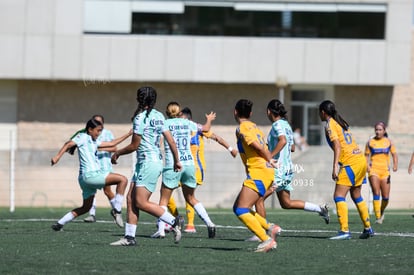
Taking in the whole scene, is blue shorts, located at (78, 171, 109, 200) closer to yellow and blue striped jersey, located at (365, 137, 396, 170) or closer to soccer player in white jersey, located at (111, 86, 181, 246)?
soccer player in white jersey, located at (111, 86, 181, 246)

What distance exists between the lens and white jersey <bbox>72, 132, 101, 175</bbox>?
53.2ft

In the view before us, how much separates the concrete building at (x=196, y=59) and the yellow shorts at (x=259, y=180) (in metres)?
24.1

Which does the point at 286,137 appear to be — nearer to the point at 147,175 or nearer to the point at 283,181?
the point at 283,181

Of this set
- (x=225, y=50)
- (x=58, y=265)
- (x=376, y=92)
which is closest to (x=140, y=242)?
(x=58, y=265)

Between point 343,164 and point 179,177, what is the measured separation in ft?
7.83

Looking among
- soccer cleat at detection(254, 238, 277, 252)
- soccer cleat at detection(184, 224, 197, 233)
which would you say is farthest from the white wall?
soccer cleat at detection(254, 238, 277, 252)

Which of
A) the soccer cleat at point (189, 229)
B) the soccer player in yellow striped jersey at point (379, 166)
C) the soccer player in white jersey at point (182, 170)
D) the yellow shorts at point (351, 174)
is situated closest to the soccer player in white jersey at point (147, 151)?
the soccer player in white jersey at point (182, 170)

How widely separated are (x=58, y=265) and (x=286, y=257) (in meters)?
2.64

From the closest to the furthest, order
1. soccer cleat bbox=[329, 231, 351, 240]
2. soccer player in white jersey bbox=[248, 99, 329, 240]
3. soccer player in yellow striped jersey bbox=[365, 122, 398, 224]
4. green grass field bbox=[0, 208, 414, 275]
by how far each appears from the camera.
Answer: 1. green grass field bbox=[0, 208, 414, 275]
2. soccer player in white jersey bbox=[248, 99, 329, 240]
3. soccer cleat bbox=[329, 231, 351, 240]
4. soccer player in yellow striped jersey bbox=[365, 122, 398, 224]

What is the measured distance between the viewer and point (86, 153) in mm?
16250

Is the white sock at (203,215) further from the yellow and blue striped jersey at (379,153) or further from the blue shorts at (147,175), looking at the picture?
the yellow and blue striped jersey at (379,153)

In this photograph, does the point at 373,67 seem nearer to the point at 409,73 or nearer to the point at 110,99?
the point at 409,73

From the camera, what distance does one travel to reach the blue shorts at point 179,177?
50.4 feet

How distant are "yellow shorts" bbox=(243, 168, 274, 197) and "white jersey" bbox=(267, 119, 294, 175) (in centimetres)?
86
